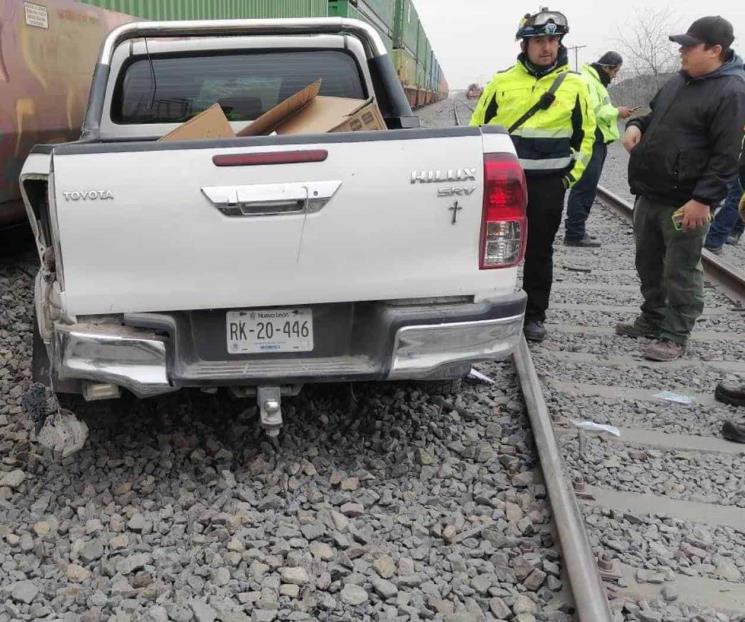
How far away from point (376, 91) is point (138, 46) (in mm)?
1482

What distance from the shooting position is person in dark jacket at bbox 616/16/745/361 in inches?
171

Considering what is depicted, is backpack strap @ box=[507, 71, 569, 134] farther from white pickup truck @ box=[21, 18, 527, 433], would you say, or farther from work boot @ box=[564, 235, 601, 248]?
work boot @ box=[564, 235, 601, 248]

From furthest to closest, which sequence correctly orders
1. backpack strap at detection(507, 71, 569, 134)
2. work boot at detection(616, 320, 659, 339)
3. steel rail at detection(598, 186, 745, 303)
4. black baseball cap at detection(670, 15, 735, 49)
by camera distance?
steel rail at detection(598, 186, 745, 303)
work boot at detection(616, 320, 659, 339)
backpack strap at detection(507, 71, 569, 134)
black baseball cap at detection(670, 15, 735, 49)

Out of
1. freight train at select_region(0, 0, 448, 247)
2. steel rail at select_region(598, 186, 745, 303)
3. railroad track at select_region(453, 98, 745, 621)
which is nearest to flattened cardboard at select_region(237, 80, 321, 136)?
railroad track at select_region(453, 98, 745, 621)

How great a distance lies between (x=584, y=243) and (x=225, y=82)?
199 inches

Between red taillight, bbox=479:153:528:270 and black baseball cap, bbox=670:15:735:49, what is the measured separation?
211 cm

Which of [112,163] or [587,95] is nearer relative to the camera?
[112,163]

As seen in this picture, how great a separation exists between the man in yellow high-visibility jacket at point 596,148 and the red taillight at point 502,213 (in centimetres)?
523

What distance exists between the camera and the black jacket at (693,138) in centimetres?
434

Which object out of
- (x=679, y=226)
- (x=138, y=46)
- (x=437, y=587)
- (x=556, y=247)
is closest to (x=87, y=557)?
(x=437, y=587)

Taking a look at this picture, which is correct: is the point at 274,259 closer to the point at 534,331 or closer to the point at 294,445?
the point at 294,445

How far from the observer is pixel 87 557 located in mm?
2771

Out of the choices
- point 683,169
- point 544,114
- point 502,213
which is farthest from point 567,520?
point 544,114

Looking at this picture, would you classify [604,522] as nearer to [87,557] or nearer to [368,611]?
[368,611]
